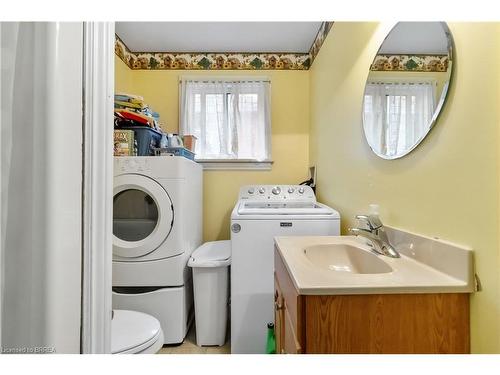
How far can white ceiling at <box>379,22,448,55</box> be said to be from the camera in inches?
33.2

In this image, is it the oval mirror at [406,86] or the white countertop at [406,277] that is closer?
the white countertop at [406,277]

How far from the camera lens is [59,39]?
46cm

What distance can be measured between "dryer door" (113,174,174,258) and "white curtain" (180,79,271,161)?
0.88m

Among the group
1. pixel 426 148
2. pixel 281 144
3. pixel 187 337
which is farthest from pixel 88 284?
pixel 281 144

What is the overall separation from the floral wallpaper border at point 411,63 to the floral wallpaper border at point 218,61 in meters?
1.52

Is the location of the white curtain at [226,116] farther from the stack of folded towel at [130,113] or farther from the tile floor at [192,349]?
the tile floor at [192,349]

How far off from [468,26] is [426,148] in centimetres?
37

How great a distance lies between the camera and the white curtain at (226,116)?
101 inches

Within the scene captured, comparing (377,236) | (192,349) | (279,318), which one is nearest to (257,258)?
(279,318)

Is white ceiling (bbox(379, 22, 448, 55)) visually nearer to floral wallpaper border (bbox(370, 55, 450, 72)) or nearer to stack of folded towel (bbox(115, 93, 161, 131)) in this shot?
floral wallpaper border (bbox(370, 55, 450, 72))

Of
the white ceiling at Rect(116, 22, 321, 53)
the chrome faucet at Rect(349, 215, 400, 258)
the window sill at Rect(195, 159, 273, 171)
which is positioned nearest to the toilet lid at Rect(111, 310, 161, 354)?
the chrome faucet at Rect(349, 215, 400, 258)

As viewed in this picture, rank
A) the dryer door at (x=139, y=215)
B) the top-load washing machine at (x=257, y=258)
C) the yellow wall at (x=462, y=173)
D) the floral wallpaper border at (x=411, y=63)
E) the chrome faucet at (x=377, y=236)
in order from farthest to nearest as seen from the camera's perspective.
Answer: the dryer door at (x=139, y=215) < the top-load washing machine at (x=257, y=258) < the chrome faucet at (x=377, y=236) < the floral wallpaper border at (x=411, y=63) < the yellow wall at (x=462, y=173)

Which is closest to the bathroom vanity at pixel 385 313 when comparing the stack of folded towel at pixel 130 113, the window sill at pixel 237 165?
the stack of folded towel at pixel 130 113
